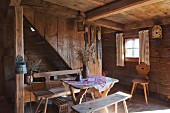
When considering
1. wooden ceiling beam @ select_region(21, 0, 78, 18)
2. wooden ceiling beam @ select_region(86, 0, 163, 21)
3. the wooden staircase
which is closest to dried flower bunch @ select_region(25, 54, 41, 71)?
the wooden staircase

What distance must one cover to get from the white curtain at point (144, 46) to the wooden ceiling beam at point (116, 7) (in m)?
1.47

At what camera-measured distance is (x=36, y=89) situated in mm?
3496

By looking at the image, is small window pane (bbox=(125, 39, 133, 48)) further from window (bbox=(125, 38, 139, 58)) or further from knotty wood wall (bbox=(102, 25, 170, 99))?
knotty wood wall (bbox=(102, 25, 170, 99))

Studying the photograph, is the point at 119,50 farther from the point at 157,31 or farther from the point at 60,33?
the point at 60,33

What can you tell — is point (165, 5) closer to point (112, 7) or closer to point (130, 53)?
point (112, 7)

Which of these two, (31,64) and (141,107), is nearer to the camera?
(141,107)

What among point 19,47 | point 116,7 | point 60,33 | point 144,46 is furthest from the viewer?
point 144,46

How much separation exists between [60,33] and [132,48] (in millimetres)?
2287

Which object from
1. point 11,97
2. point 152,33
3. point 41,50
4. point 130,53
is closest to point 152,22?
point 152,33

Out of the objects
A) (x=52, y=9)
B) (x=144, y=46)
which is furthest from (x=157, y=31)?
(x=52, y=9)

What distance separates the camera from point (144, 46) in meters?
4.33

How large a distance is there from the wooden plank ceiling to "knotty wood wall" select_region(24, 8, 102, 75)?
1.27ft

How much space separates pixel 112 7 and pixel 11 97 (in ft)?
10.8

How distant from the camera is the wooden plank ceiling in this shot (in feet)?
9.65
